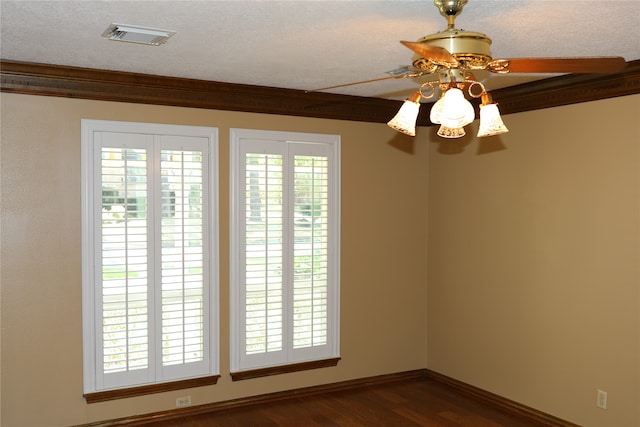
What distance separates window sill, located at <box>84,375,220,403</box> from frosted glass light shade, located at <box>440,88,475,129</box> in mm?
2993

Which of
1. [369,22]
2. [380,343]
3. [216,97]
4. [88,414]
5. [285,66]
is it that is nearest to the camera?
[369,22]

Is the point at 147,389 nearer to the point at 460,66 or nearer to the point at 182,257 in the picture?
the point at 182,257

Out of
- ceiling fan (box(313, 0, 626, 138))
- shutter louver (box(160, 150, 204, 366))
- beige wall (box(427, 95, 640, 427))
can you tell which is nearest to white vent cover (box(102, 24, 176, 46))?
shutter louver (box(160, 150, 204, 366))

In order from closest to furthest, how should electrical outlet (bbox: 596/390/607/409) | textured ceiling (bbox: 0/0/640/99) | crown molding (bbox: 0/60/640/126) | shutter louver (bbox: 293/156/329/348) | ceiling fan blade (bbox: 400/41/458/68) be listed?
ceiling fan blade (bbox: 400/41/458/68) < textured ceiling (bbox: 0/0/640/99) < crown molding (bbox: 0/60/640/126) < electrical outlet (bbox: 596/390/607/409) < shutter louver (bbox: 293/156/329/348)

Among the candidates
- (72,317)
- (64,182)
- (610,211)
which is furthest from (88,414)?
(610,211)

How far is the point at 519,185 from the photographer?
4688 millimetres

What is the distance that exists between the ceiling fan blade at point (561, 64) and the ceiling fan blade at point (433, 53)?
0.23 m

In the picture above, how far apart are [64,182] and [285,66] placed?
160 centimetres

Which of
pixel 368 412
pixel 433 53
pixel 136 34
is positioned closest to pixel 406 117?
pixel 433 53

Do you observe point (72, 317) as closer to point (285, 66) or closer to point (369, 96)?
point (285, 66)

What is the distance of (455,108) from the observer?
2.32 m

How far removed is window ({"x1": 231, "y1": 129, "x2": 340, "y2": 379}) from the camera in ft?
15.4

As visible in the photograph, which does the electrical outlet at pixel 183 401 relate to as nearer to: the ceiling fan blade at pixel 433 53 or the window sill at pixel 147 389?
the window sill at pixel 147 389

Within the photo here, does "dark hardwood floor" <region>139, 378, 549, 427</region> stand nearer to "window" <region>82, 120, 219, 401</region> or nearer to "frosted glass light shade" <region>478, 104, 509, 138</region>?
"window" <region>82, 120, 219, 401</region>
